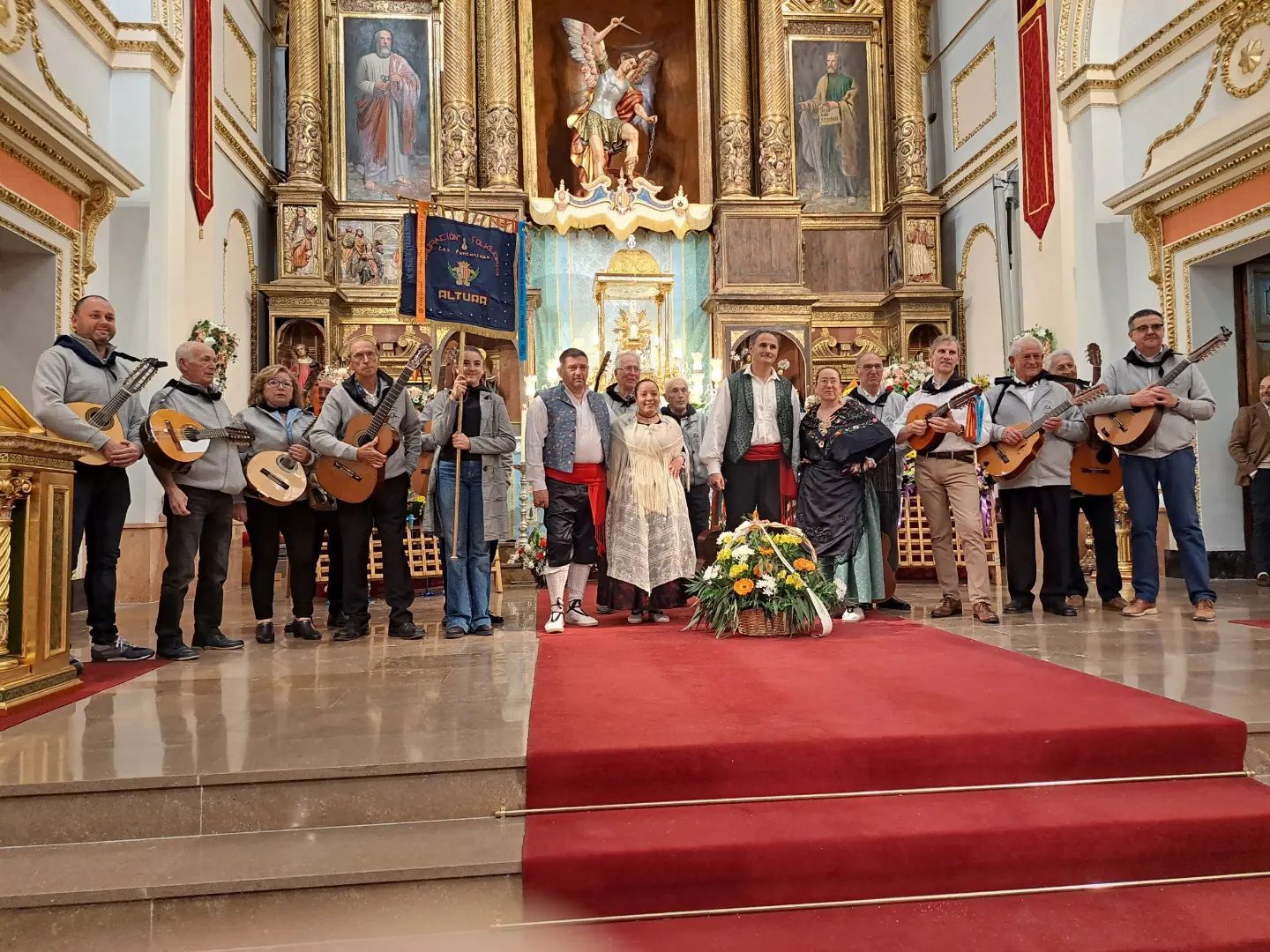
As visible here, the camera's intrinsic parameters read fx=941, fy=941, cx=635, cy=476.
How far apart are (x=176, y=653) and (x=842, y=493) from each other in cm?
381

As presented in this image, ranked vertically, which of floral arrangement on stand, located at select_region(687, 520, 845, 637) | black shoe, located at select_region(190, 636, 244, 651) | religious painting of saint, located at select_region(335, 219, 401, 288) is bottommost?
black shoe, located at select_region(190, 636, 244, 651)

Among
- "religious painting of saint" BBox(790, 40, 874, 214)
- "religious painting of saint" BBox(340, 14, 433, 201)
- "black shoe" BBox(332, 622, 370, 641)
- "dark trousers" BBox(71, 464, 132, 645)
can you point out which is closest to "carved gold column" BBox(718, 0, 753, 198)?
"religious painting of saint" BBox(790, 40, 874, 214)

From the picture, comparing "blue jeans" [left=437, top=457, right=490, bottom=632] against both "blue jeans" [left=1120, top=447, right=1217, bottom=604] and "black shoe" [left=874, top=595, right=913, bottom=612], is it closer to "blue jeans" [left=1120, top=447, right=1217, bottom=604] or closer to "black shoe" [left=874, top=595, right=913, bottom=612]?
"black shoe" [left=874, top=595, right=913, bottom=612]

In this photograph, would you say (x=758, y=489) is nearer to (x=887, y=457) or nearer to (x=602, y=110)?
(x=887, y=457)

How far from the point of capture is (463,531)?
5.54m

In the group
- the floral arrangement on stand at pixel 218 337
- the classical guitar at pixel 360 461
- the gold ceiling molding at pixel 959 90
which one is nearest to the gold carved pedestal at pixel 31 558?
the classical guitar at pixel 360 461

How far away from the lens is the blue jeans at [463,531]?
5.52 metres

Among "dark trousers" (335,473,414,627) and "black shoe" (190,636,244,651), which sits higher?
"dark trousers" (335,473,414,627)

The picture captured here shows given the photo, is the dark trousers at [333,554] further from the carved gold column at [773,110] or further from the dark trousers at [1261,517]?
the carved gold column at [773,110]

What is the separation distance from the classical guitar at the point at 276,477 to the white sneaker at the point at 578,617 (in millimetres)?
1745

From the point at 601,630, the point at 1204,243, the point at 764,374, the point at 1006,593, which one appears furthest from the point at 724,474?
the point at 1204,243

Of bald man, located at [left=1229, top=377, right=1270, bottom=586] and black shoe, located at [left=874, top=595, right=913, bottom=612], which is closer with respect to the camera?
black shoe, located at [left=874, top=595, right=913, bottom=612]

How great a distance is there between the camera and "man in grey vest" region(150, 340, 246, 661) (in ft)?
16.0

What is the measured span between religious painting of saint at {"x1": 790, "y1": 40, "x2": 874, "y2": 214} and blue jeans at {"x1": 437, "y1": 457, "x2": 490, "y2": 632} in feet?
31.1
